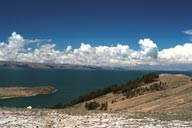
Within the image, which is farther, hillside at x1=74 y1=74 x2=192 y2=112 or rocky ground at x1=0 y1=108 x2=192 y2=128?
hillside at x1=74 y1=74 x2=192 y2=112

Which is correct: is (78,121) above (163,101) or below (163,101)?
above

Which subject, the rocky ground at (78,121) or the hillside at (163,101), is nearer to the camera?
the rocky ground at (78,121)

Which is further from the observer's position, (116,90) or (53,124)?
(116,90)

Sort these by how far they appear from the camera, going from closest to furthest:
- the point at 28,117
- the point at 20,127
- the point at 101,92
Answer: the point at 20,127 → the point at 28,117 → the point at 101,92

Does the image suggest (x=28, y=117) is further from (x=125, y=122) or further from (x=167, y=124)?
(x=167, y=124)

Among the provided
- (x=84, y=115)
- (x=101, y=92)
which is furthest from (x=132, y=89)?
(x=84, y=115)

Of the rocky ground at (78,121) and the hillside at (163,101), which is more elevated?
the rocky ground at (78,121)

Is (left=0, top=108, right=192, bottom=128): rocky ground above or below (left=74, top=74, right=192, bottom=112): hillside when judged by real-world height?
above

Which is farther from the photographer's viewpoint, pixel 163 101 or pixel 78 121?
pixel 163 101
